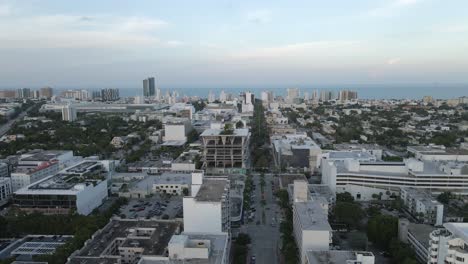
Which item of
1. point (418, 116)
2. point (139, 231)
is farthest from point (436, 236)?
point (418, 116)

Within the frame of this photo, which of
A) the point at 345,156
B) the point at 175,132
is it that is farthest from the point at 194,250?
the point at 175,132

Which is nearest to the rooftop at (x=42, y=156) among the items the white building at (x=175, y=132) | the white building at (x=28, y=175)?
the white building at (x=28, y=175)

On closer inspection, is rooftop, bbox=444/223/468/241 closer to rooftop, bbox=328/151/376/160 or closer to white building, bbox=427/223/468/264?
white building, bbox=427/223/468/264

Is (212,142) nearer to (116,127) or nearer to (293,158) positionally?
(293,158)

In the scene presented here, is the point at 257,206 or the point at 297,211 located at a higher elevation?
the point at 297,211

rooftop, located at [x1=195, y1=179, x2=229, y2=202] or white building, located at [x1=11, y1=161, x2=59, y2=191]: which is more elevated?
rooftop, located at [x1=195, y1=179, x2=229, y2=202]

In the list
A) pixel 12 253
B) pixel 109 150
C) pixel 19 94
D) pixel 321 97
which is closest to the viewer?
pixel 12 253

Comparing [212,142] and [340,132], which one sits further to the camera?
[340,132]

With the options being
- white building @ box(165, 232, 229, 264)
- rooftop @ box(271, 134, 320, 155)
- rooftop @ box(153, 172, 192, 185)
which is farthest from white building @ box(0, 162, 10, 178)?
white building @ box(165, 232, 229, 264)
